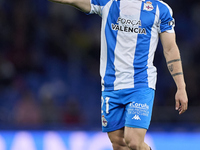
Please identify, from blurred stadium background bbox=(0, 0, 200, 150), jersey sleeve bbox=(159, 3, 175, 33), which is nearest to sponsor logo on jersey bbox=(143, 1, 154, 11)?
jersey sleeve bbox=(159, 3, 175, 33)

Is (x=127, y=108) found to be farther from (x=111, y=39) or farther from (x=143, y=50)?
(x=111, y=39)

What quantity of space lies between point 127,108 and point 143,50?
61 cm

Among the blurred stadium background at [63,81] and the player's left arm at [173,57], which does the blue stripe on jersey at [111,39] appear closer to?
the player's left arm at [173,57]

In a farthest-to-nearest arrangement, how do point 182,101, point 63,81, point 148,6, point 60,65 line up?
point 60,65, point 63,81, point 148,6, point 182,101

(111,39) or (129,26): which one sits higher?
(129,26)

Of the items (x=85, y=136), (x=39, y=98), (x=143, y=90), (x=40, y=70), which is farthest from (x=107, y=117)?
(x=40, y=70)

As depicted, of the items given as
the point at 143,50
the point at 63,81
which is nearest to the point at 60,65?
the point at 63,81

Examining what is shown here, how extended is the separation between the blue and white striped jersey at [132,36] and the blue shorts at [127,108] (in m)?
0.07

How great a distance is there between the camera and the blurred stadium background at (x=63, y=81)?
7137 millimetres

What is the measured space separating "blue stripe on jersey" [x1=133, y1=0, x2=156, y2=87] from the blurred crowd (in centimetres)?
316

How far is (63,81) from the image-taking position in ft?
30.6

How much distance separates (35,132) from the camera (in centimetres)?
718

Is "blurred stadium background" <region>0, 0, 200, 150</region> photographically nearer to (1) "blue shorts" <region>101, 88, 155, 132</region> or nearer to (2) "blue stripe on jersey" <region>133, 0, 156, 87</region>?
(1) "blue shorts" <region>101, 88, 155, 132</region>

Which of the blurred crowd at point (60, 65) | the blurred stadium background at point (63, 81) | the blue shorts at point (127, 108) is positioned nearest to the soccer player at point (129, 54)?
the blue shorts at point (127, 108)
